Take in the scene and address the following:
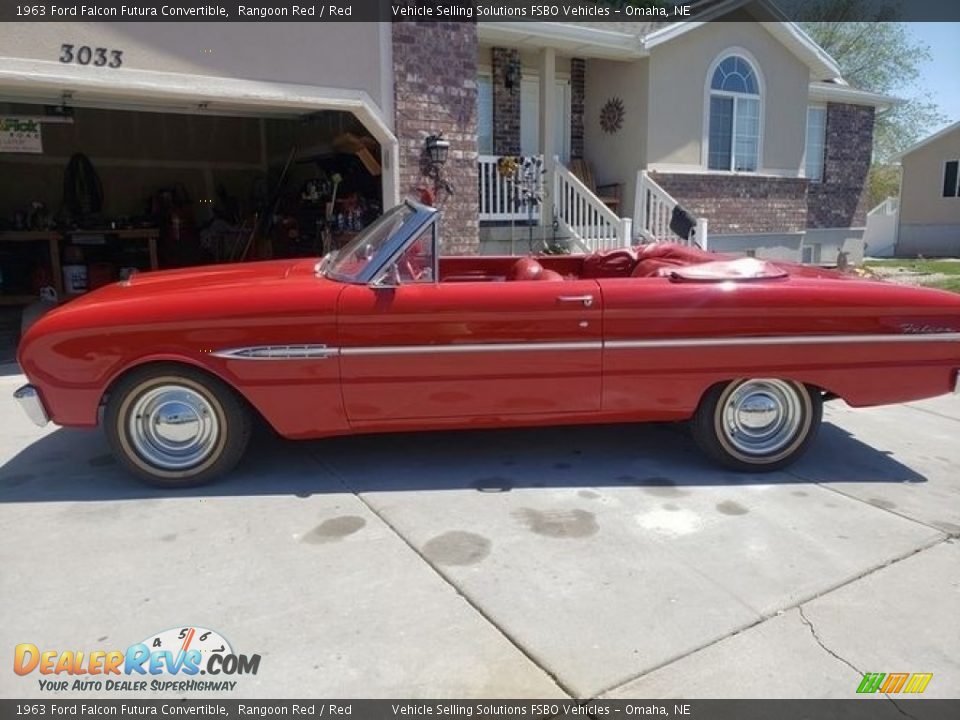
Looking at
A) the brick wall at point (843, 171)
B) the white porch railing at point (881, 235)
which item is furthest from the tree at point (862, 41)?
the brick wall at point (843, 171)

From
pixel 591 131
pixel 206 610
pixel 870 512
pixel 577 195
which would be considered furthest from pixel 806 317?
pixel 591 131

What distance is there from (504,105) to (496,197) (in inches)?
63.1

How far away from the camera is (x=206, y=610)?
276 centimetres

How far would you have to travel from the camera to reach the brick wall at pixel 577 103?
12.7 meters

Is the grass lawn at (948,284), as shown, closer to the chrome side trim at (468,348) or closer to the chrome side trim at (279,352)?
the chrome side trim at (468,348)

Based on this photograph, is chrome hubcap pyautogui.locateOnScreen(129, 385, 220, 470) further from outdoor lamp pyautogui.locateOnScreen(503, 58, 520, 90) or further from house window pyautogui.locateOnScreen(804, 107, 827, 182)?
house window pyautogui.locateOnScreen(804, 107, 827, 182)

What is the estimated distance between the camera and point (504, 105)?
11766mm

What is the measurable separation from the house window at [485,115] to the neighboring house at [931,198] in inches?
866

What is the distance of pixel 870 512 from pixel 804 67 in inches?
501

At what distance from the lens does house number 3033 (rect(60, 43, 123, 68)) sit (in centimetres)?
648

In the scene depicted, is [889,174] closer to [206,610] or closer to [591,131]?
[591,131]

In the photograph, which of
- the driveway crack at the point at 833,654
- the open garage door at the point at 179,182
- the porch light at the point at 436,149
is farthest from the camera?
the open garage door at the point at 179,182

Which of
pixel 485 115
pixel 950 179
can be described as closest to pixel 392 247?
pixel 485 115

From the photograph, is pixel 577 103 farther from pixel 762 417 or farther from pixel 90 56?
pixel 762 417
